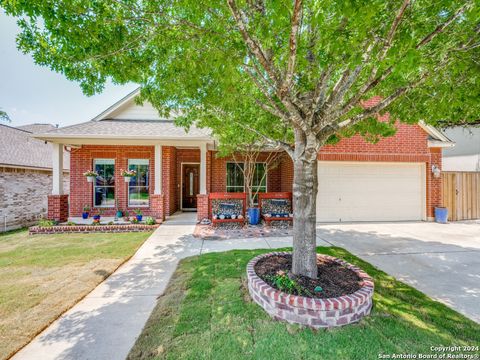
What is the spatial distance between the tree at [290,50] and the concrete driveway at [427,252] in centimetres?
241

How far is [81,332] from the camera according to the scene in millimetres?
2756

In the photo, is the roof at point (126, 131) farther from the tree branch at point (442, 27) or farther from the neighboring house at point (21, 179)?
the tree branch at point (442, 27)

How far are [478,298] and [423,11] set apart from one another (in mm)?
4218

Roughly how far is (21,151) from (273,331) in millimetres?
13172

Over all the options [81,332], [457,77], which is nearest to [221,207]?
[81,332]

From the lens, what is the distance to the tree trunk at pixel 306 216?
133 inches

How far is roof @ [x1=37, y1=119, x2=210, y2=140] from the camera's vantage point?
8164 mm

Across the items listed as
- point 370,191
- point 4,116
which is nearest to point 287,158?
point 370,191

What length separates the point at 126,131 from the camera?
345 inches

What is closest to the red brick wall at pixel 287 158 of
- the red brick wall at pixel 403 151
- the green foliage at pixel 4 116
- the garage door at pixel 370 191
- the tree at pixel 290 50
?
the red brick wall at pixel 403 151

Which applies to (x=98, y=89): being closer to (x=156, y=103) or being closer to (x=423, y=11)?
(x=156, y=103)

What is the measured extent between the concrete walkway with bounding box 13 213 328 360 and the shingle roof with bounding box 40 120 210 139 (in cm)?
433

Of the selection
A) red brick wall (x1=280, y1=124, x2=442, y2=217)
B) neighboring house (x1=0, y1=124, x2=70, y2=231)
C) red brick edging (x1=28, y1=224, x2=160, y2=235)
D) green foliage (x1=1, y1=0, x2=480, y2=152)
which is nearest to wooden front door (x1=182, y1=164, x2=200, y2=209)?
red brick edging (x1=28, y1=224, x2=160, y2=235)

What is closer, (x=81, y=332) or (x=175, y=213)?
(x=81, y=332)
